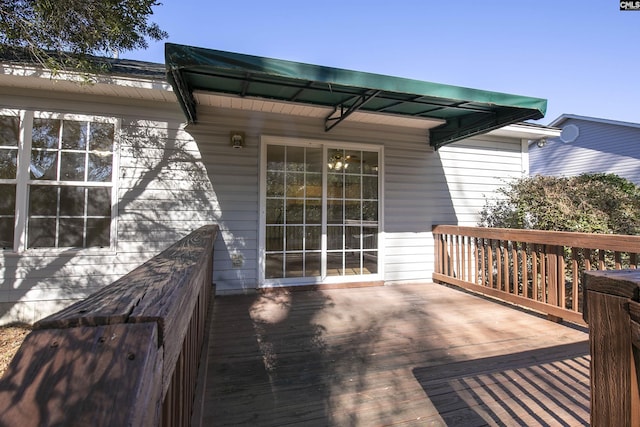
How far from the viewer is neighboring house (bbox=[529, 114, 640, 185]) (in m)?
10.1

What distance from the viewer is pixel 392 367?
7.50 feet

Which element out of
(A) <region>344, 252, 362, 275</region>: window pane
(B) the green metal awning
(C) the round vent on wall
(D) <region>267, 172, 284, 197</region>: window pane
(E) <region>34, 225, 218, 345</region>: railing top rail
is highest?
(C) the round vent on wall

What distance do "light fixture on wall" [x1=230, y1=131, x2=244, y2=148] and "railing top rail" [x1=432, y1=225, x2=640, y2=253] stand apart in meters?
3.35

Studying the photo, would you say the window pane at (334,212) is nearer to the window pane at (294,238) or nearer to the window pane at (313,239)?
the window pane at (313,239)

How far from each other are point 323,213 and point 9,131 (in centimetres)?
394

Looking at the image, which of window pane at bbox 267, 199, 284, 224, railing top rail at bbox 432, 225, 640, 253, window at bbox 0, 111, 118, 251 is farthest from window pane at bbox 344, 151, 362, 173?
window at bbox 0, 111, 118, 251

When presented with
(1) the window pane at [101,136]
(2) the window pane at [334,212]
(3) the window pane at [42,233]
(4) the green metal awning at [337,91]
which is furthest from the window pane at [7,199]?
(2) the window pane at [334,212]

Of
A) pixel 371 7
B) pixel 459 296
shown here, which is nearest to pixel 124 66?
pixel 371 7

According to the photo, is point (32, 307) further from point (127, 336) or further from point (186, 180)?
point (127, 336)

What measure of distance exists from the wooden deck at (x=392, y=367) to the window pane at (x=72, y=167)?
2360 mm

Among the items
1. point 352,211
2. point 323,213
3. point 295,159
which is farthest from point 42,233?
point 352,211

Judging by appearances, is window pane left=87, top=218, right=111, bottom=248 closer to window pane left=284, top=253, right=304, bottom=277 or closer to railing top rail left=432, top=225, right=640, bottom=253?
window pane left=284, top=253, right=304, bottom=277

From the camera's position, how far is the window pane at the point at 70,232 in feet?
12.3

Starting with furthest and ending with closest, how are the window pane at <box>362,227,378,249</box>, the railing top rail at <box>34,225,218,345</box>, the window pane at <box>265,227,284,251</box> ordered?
the window pane at <box>362,227,378,249</box> < the window pane at <box>265,227,284,251</box> < the railing top rail at <box>34,225,218,345</box>
